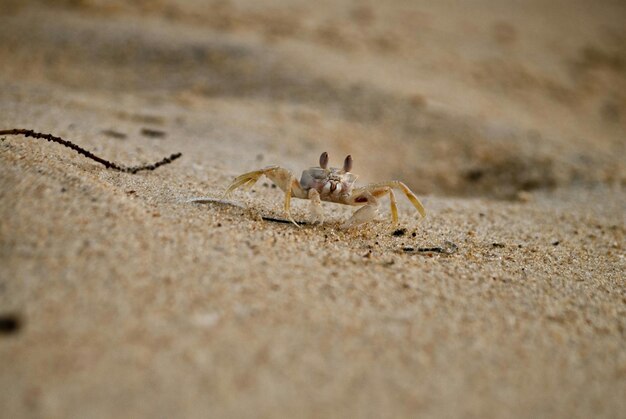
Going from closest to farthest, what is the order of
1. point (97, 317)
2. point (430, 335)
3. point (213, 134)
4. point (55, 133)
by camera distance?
point (97, 317) < point (430, 335) < point (55, 133) < point (213, 134)

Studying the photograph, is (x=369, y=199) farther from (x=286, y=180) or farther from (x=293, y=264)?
(x=293, y=264)

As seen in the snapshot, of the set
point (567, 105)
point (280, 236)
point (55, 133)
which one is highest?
point (567, 105)

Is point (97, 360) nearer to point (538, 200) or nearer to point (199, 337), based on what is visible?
point (199, 337)

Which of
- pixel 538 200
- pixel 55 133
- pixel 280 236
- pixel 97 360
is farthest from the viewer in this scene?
pixel 538 200

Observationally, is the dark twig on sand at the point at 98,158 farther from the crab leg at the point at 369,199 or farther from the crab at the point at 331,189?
the crab leg at the point at 369,199

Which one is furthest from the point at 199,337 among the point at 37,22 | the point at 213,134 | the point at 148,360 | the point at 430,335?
the point at 37,22

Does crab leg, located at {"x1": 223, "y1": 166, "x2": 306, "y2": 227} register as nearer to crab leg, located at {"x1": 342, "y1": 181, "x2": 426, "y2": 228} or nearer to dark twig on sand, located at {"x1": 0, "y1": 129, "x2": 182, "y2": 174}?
crab leg, located at {"x1": 342, "y1": 181, "x2": 426, "y2": 228}

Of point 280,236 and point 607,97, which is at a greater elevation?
point 607,97

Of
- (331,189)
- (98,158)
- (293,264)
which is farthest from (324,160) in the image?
(98,158)

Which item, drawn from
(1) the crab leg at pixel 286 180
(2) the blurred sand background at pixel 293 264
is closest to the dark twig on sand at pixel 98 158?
(2) the blurred sand background at pixel 293 264
